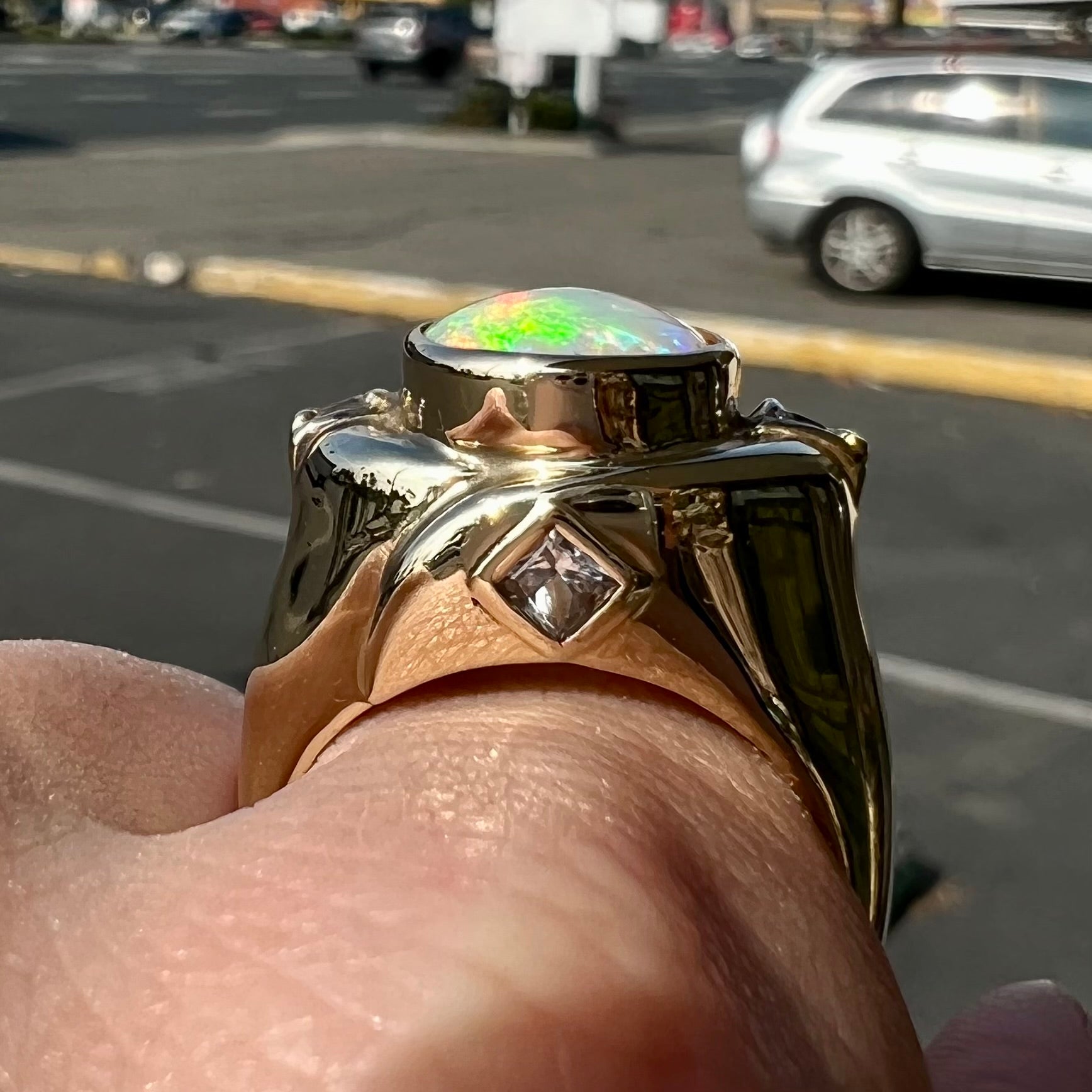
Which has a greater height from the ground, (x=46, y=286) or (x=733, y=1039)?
(x=733, y=1039)

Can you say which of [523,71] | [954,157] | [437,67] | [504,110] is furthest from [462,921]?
[437,67]

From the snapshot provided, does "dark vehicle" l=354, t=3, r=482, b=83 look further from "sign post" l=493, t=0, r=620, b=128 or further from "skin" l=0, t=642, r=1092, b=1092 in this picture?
"skin" l=0, t=642, r=1092, b=1092

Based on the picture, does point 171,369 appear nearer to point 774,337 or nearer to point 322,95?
point 774,337

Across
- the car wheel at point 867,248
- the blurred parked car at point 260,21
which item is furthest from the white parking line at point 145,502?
the blurred parked car at point 260,21

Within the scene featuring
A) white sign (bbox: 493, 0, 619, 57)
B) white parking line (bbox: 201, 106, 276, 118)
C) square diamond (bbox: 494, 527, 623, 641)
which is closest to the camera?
square diamond (bbox: 494, 527, 623, 641)

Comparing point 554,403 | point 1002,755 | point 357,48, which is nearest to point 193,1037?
point 554,403

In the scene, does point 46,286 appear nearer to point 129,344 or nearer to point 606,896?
point 129,344

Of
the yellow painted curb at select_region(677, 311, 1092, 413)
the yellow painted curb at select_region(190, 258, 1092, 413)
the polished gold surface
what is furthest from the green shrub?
the polished gold surface

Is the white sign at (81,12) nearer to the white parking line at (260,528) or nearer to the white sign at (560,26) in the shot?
the white sign at (560,26)
